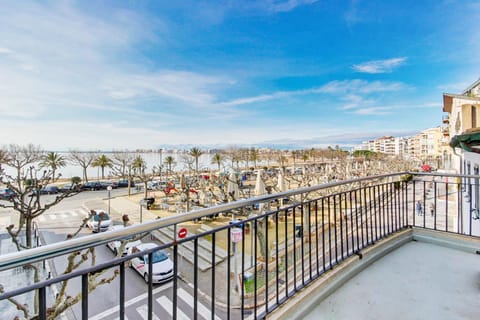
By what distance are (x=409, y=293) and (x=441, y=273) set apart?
2.02 ft

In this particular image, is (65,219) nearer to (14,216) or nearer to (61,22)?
(14,216)

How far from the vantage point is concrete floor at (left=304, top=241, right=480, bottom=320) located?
1.72 m

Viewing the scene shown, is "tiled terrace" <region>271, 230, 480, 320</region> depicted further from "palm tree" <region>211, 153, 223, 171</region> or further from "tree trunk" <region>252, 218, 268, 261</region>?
"palm tree" <region>211, 153, 223, 171</region>

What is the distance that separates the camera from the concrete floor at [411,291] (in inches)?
67.7

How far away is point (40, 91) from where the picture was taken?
41.7 ft

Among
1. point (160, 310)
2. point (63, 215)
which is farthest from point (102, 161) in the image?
point (160, 310)

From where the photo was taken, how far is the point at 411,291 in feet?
6.50

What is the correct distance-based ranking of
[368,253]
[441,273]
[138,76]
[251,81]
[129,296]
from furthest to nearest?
[251,81]
[138,76]
[129,296]
[368,253]
[441,273]

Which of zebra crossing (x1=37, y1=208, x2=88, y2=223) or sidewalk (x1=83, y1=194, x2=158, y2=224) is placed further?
zebra crossing (x1=37, y1=208, x2=88, y2=223)

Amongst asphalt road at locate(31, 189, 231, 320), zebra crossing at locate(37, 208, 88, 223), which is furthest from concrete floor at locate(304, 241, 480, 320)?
zebra crossing at locate(37, 208, 88, 223)

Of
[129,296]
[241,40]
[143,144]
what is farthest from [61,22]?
[143,144]

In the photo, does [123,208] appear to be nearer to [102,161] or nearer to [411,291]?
[102,161]

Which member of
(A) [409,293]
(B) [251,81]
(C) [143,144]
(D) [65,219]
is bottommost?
(D) [65,219]

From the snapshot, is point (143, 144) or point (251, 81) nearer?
point (251, 81)
